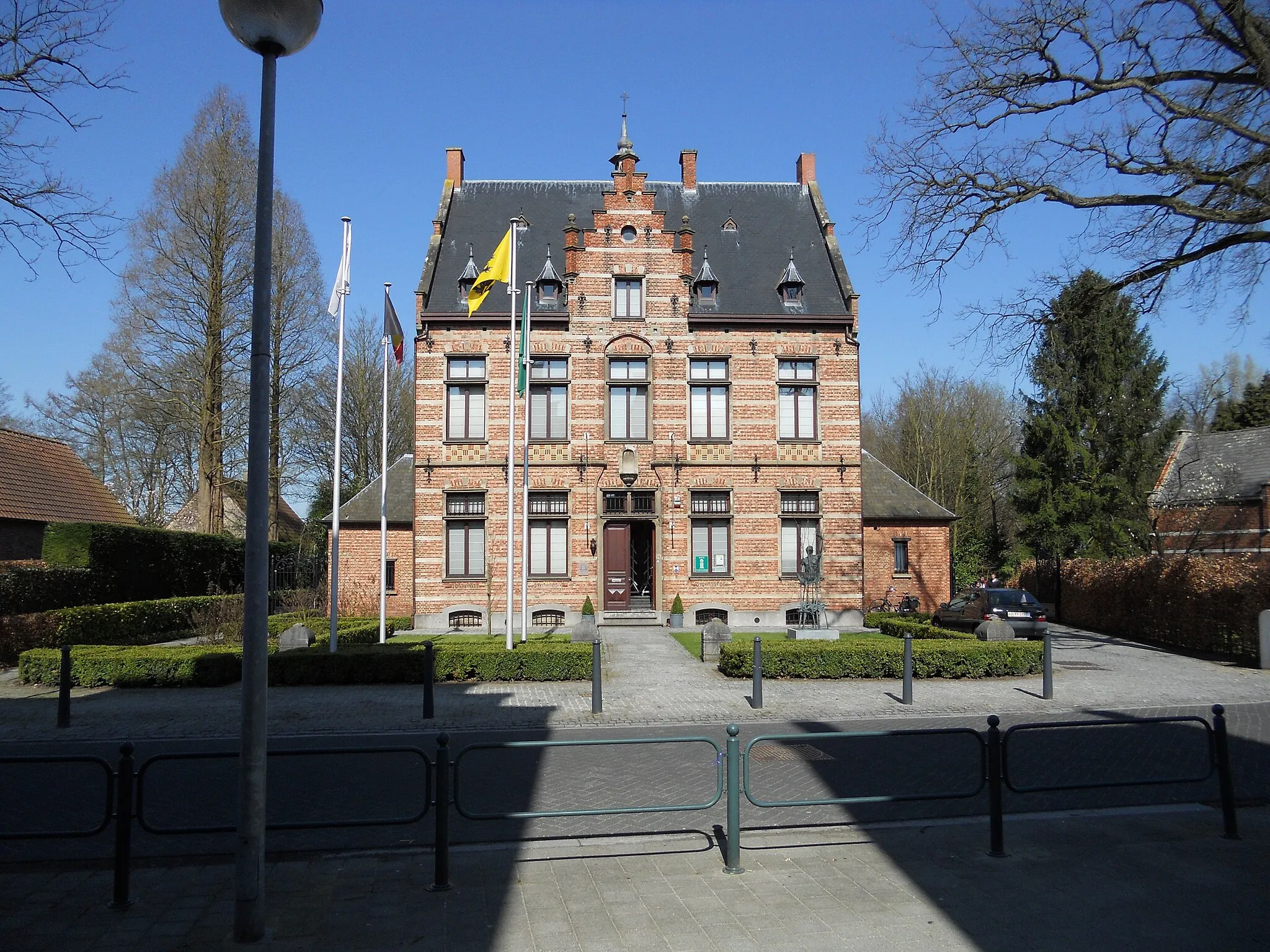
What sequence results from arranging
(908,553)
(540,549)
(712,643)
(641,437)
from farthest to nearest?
(908,553) → (641,437) → (540,549) → (712,643)

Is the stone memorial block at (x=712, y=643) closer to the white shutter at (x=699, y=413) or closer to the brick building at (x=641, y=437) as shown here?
the brick building at (x=641, y=437)

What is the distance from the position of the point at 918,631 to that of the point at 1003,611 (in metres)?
4.08

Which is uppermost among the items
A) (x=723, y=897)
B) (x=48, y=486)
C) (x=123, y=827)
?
(x=48, y=486)

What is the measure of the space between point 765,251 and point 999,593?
1266cm

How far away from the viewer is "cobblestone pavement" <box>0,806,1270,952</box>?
519 centimetres

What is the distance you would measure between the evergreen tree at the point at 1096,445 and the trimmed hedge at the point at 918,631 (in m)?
13.5

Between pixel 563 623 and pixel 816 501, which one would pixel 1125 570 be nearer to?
pixel 816 501

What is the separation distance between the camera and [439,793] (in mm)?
5984

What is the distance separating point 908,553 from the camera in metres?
29.1

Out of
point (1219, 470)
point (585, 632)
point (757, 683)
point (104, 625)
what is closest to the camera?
point (757, 683)

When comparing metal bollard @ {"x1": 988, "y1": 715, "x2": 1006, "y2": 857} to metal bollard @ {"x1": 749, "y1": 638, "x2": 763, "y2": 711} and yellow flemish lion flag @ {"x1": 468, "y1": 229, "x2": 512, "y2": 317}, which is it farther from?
yellow flemish lion flag @ {"x1": 468, "y1": 229, "x2": 512, "y2": 317}

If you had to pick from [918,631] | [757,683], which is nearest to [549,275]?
[918,631]

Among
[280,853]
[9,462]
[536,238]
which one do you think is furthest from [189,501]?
[280,853]

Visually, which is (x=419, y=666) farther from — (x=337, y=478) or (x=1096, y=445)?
(x=1096, y=445)
